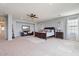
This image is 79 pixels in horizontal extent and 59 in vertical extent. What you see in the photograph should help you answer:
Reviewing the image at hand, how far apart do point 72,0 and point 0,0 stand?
7.07ft

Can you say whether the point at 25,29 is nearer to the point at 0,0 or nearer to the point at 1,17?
the point at 1,17

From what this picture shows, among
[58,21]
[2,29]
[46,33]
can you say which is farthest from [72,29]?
[2,29]

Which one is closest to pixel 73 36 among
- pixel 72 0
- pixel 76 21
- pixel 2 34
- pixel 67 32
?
pixel 67 32

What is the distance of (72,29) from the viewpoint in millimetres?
6492

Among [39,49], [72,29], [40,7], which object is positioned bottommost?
[39,49]

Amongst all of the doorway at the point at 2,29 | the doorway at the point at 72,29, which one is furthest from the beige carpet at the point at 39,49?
the doorway at the point at 2,29

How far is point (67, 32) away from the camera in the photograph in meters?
6.71

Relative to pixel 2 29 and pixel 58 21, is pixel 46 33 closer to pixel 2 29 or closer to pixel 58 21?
pixel 58 21

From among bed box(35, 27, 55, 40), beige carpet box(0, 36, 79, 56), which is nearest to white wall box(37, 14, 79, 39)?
bed box(35, 27, 55, 40)

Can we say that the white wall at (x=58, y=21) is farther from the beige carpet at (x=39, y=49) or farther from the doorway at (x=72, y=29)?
the beige carpet at (x=39, y=49)

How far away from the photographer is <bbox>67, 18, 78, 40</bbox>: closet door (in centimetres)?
619

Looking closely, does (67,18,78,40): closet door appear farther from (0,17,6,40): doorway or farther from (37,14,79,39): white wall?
(0,17,6,40): doorway

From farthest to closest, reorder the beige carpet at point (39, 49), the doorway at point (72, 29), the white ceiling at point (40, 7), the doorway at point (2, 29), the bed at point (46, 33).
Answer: the bed at point (46, 33)
the doorway at point (2, 29)
the doorway at point (72, 29)
the white ceiling at point (40, 7)
the beige carpet at point (39, 49)

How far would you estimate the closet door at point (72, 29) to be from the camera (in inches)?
244
